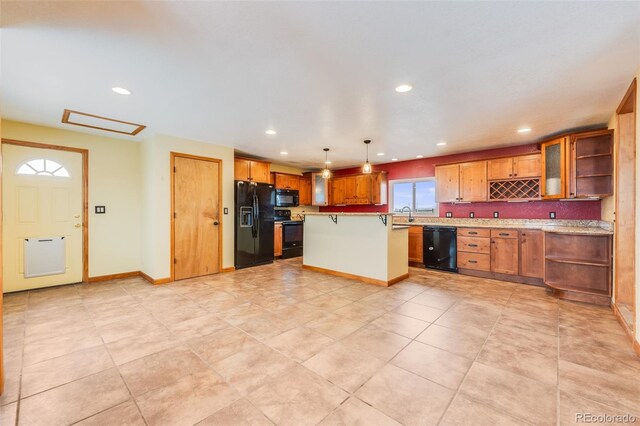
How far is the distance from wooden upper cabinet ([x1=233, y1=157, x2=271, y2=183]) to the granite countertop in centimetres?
347

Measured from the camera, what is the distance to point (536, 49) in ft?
6.93

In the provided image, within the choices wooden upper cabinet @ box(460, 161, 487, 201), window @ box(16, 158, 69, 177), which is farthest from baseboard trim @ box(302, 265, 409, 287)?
window @ box(16, 158, 69, 177)

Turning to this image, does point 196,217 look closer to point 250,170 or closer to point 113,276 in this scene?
point 250,170

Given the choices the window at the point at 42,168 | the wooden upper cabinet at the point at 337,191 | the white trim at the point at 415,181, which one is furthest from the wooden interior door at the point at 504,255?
the window at the point at 42,168

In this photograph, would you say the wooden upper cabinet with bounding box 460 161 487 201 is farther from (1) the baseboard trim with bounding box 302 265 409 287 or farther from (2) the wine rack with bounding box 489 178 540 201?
(1) the baseboard trim with bounding box 302 265 409 287

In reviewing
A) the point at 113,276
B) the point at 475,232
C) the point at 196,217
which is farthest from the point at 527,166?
the point at 113,276

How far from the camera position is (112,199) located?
15.4 ft

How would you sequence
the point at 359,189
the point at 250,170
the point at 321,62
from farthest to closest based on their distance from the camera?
the point at 359,189
the point at 250,170
the point at 321,62

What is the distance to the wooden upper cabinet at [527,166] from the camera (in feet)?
15.4

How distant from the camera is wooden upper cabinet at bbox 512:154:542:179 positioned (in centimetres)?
468

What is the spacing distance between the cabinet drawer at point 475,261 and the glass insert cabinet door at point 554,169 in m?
1.40

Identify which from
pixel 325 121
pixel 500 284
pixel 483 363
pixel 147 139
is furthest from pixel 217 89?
pixel 500 284

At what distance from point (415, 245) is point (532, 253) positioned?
1945 millimetres

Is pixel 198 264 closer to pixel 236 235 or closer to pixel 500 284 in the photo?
pixel 236 235
